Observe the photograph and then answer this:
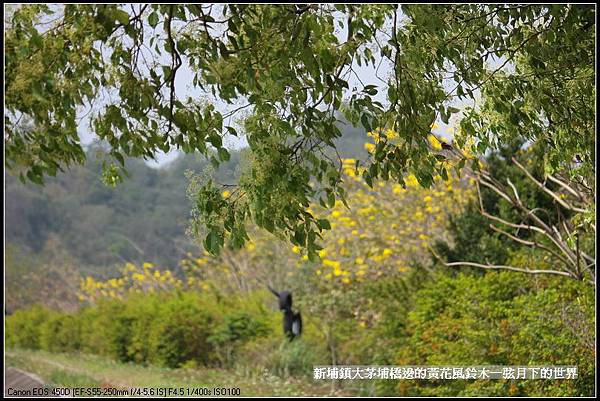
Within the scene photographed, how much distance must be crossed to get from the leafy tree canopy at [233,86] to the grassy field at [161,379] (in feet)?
18.0

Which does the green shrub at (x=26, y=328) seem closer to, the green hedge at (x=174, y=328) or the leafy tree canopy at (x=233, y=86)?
the green hedge at (x=174, y=328)

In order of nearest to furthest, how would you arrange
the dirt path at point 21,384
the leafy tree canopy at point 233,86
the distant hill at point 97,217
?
the leafy tree canopy at point 233,86
the dirt path at point 21,384
the distant hill at point 97,217

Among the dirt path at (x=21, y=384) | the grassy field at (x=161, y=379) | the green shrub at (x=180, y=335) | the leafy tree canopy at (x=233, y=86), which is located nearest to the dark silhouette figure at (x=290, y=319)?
the grassy field at (x=161, y=379)

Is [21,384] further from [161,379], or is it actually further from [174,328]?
[174,328]

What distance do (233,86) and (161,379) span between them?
A: 21.6 ft

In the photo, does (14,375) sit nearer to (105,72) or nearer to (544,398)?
(544,398)

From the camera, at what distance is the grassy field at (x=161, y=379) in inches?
325

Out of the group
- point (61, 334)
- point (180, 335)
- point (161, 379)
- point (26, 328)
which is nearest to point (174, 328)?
point (180, 335)

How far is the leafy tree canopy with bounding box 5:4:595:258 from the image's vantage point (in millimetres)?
2727

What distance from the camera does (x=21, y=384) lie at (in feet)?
29.2

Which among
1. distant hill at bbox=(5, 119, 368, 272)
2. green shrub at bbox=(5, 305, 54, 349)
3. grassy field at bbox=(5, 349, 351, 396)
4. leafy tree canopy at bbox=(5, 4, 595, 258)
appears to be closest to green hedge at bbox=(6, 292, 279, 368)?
grassy field at bbox=(5, 349, 351, 396)

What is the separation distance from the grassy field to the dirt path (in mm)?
127

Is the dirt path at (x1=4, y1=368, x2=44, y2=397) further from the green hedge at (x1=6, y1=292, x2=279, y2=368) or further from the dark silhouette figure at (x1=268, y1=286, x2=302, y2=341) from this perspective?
the dark silhouette figure at (x1=268, y1=286, x2=302, y2=341)

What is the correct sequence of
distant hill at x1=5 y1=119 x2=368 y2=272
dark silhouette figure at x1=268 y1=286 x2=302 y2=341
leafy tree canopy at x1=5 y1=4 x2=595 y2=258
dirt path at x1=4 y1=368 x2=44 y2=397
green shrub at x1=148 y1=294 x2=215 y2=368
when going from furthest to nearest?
1. distant hill at x1=5 y1=119 x2=368 y2=272
2. green shrub at x1=148 y1=294 x2=215 y2=368
3. dark silhouette figure at x1=268 y1=286 x2=302 y2=341
4. dirt path at x1=4 y1=368 x2=44 y2=397
5. leafy tree canopy at x1=5 y1=4 x2=595 y2=258
